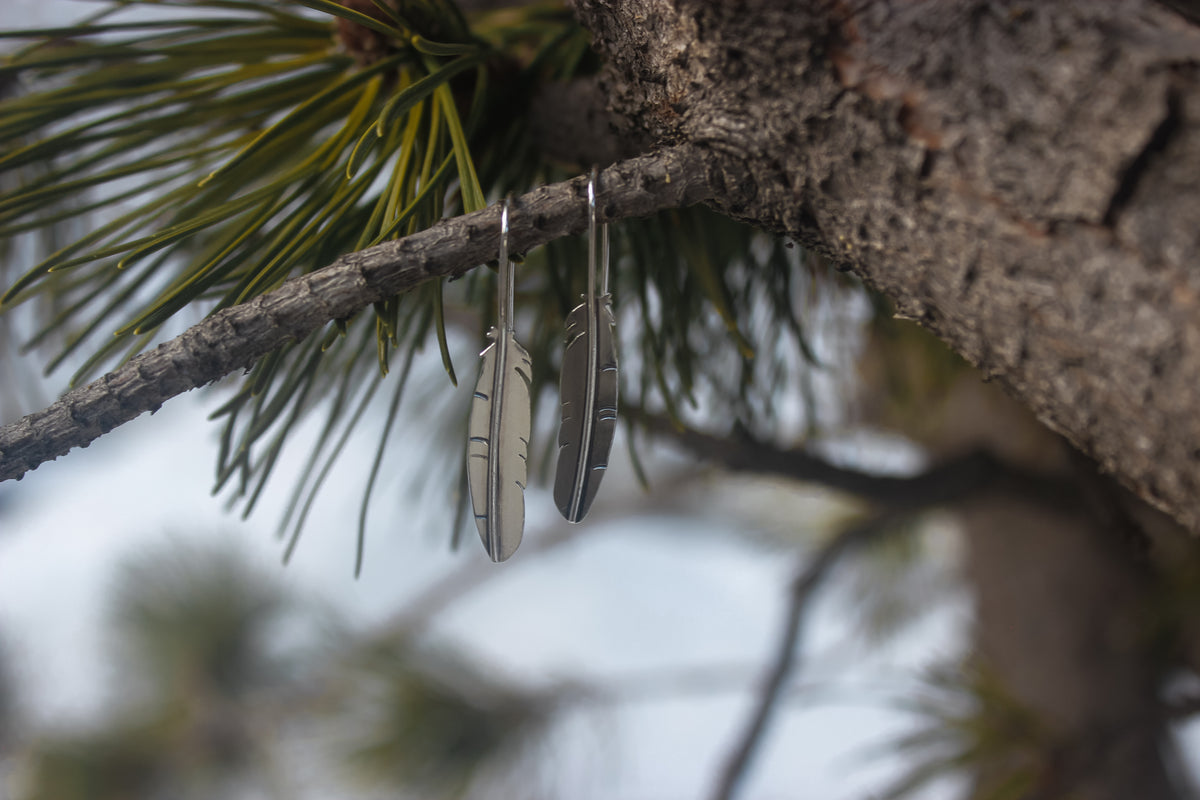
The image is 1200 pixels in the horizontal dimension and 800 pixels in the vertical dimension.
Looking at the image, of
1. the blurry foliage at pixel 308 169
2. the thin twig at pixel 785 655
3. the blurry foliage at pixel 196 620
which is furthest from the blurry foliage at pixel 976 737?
the blurry foliage at pixel 196 620

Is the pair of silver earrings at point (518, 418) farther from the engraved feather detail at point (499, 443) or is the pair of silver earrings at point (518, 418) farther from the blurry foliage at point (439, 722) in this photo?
the blurry foliage at point (439, 722)

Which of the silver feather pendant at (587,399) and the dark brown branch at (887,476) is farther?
the dark brown branch at (887,476)

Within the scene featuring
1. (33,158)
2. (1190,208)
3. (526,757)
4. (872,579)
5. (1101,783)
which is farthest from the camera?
(872,579)

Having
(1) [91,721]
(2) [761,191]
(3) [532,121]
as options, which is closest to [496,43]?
(3) [532,121]

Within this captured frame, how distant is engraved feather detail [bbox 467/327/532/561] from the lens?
165mm

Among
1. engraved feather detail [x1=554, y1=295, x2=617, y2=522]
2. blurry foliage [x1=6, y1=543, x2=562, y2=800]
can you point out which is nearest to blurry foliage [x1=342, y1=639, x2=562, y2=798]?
blurry foliage [x1=6, y1=543, x2=562, y2=800]

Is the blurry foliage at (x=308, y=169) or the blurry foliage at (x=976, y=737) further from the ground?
the blurry foliage at (x=308, y=169)

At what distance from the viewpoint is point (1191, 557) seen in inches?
15.4

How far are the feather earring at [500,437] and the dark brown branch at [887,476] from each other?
0.15m

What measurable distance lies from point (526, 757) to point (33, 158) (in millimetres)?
538

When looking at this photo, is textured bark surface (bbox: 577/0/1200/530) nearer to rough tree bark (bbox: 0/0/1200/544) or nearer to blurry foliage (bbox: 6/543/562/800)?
rough tree bark (bbox: 0/0/1200/544)

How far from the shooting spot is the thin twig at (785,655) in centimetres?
42

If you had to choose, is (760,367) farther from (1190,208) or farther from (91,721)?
(91,721)

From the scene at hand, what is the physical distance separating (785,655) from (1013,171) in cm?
39
